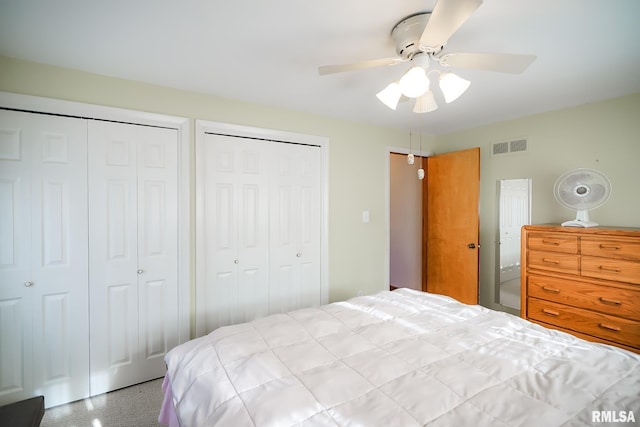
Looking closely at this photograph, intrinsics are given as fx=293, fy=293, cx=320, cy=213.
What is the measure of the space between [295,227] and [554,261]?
2.31 metres

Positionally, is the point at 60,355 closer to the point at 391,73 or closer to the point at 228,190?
the point at 228,190

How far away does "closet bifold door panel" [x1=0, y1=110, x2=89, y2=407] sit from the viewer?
1876 mm

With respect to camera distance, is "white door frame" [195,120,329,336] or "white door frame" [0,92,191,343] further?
"white door frame" [195,120,329,336]

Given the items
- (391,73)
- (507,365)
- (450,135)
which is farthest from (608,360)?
(450,135)

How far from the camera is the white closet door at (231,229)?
2.50m

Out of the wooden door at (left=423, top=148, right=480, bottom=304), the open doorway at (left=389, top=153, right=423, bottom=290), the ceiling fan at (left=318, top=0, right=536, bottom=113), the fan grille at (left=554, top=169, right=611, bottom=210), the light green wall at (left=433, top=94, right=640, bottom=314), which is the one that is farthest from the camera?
the open doorway at (left=389, top=153, right=423, bottom=290)

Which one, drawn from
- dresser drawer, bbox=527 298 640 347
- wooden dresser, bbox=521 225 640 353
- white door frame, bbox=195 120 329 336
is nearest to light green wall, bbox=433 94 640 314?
wooden dresser, bbox=521 225 640 353

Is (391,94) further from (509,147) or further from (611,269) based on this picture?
(509,147)

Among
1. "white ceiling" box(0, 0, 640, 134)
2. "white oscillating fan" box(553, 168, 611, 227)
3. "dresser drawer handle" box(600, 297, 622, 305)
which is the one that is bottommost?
"dresser drawer handle" box(600, 297, 622, 305)

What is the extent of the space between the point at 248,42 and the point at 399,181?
10.1 ft

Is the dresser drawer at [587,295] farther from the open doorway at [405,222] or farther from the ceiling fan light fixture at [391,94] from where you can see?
the ceiling fan light fixture at [391,94]

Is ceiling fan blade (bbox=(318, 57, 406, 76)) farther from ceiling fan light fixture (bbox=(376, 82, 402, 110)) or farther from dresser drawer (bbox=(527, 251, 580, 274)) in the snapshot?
dresser drawer (bbox=(527, 251, 580, 274))

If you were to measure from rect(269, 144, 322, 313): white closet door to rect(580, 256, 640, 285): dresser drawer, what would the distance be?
227 cm

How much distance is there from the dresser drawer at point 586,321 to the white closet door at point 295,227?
2020mm
